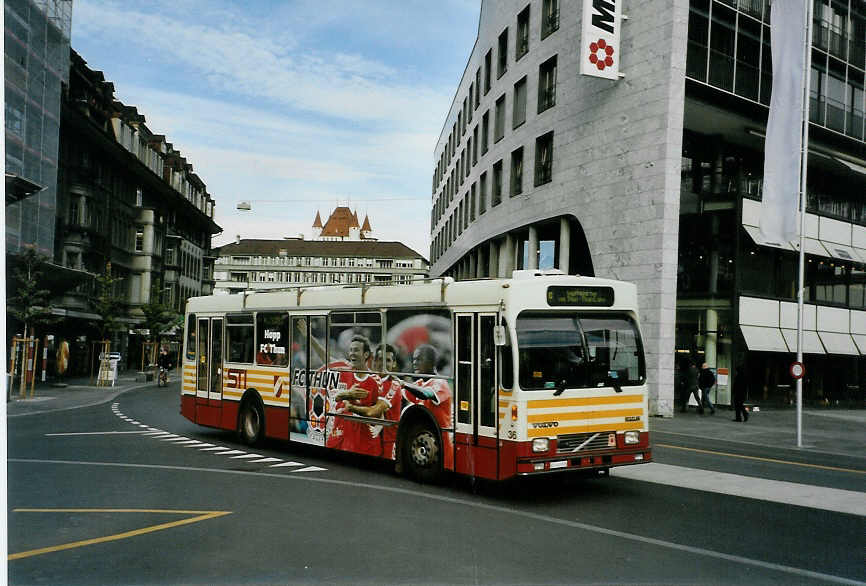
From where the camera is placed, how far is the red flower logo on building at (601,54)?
27.6m

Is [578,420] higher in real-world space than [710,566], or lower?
higher

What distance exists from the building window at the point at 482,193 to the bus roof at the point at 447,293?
29331mm

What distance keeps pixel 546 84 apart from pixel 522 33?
16.0ft

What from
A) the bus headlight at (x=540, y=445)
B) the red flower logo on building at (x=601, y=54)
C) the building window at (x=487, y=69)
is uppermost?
the building window at (x=487, y=69)

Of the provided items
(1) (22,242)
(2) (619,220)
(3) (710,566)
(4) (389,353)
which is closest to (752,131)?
(2) (619,220)

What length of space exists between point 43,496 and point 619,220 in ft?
71.9

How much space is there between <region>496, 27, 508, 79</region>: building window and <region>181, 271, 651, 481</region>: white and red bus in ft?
96.9

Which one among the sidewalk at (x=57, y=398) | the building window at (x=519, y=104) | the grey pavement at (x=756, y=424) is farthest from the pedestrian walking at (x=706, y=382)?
the sidewalk at (x=57, y=398)

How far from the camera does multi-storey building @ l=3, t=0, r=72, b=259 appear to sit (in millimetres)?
33781

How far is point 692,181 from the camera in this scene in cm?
2998

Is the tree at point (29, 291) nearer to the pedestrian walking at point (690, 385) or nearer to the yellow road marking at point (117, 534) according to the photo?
the pedestrian walking at point (690, 385)

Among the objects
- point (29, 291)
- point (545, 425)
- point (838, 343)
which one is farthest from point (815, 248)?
point (29, 291)

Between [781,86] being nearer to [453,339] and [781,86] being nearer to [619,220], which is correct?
[619,220]

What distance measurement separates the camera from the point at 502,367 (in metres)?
9.91
